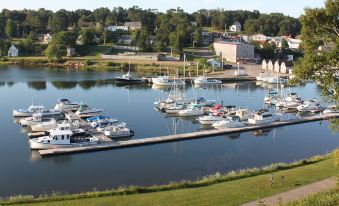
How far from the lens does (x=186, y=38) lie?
294 feet

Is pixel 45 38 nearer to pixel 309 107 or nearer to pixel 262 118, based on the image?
pixel 309 107

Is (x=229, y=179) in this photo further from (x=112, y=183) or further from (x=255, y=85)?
(x=255, y=85)

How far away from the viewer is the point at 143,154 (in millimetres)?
26578

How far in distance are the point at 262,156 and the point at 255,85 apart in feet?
113

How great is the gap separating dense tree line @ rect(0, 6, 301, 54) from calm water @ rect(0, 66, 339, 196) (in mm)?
43866

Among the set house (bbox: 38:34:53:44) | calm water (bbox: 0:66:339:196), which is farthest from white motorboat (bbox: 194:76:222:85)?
house (bbox: 38:34:53:44)

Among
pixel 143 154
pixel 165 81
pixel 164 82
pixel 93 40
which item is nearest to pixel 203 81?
pixel 165 81

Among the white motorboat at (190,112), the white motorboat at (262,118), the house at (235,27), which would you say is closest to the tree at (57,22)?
the house at (235,27)

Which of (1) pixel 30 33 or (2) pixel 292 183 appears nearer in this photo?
(2) pixel 292 183

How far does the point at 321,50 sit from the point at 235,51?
68.0m

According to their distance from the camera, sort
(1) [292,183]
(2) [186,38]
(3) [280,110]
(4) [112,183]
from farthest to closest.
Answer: (2) [186,38], (3) [280,110], (4) [112,183], (1) [292,183]

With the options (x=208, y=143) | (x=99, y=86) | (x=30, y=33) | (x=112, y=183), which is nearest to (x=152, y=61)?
(x=99, y=86)

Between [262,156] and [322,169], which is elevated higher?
[322,169]

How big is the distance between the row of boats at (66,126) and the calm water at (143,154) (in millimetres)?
885
